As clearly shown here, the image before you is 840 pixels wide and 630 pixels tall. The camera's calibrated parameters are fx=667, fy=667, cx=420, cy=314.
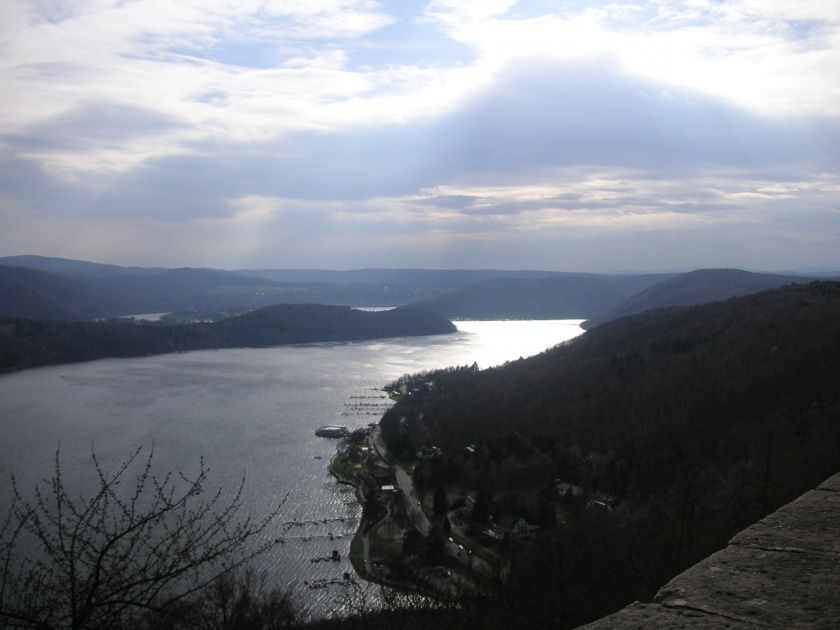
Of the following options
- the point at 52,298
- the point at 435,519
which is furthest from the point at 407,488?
the point at 52,298

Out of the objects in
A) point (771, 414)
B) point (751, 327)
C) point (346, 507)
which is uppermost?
point (751, 327)

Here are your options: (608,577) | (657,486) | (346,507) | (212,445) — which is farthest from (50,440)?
(608,577)

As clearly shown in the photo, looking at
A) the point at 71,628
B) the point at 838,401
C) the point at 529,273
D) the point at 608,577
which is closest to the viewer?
the point at 71,628

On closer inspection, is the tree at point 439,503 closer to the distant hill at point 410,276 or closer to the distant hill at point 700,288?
the distant hill at point 700,288

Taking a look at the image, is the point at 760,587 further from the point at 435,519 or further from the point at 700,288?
the point at 700,288

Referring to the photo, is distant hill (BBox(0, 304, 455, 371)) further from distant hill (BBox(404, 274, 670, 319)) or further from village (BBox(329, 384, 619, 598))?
village (BBox(329, 384, 619, 598))

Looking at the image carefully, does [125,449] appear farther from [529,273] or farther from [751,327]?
[529,273]
